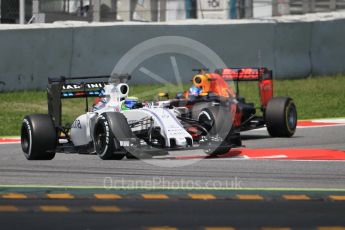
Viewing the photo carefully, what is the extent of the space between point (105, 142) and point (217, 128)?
1.66 metres

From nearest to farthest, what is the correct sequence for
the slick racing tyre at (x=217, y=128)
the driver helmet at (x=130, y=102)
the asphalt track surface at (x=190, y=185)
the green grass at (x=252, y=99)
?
the asphalt track surface at (x=190, y=185) → the slick racing tyre at (x=217, y=128) → the driver helmet at (x=130, y=102) → the green grass at (x=252, y=99)

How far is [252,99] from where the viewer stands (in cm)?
2353

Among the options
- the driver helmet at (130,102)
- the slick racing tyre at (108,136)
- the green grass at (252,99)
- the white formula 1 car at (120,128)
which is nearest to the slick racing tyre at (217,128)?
the white formula 1 car at (120,128)

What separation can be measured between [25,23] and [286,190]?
1490 cm

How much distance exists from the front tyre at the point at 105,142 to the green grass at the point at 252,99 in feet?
17.6

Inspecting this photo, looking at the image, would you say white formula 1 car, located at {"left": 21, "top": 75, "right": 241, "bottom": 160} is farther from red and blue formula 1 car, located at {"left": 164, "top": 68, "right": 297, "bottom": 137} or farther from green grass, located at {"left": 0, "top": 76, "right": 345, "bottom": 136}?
green grass, located at {"left": 0, "top": 76, "right": 345, "bottom": 136}

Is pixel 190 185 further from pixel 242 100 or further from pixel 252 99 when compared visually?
Answer: pixel 252 99

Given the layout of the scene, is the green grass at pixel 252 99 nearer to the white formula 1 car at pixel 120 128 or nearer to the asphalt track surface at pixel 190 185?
the asphalt track surface at pixel 190 185

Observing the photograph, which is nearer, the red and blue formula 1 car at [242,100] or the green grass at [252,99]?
the red and blue formula 1 car at [242,100]

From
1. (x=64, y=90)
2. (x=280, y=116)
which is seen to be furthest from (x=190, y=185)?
(x=280, y=116)

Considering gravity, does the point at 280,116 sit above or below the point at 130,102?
below

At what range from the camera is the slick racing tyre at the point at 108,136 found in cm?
1372

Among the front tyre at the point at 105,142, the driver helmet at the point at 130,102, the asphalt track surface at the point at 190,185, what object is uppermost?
the driver helmet at the point at 130,102

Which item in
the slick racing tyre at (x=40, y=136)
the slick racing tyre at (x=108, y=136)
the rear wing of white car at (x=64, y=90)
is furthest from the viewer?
the rear wing of white car at (x=64, y=90)
